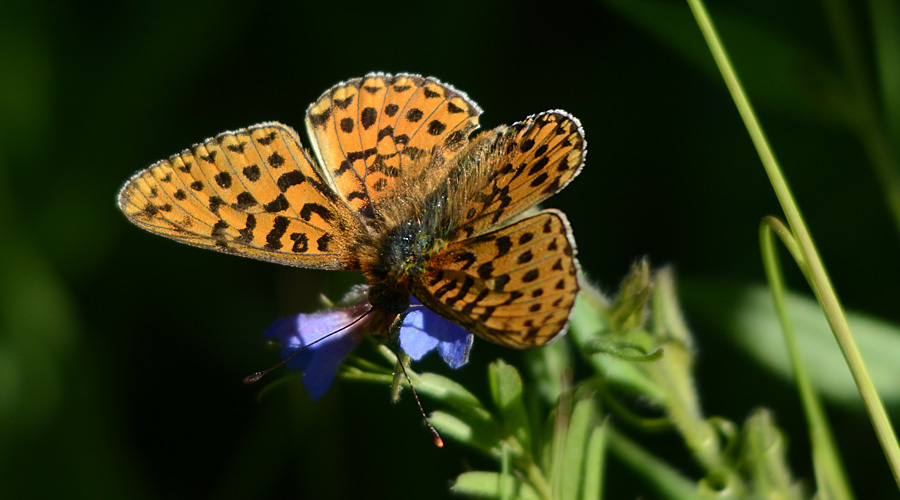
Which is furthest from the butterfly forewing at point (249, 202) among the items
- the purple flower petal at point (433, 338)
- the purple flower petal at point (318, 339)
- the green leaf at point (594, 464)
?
the green leaf at point (594, 464)

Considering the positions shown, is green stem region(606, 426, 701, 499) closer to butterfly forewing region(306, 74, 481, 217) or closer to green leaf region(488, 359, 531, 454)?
green leaf region(488, 359, 531, 454)

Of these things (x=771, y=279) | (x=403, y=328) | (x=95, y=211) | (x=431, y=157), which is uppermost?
(x=95, y=211)

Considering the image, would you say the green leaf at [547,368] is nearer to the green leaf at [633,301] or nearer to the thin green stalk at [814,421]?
the green leaf at [633,301]

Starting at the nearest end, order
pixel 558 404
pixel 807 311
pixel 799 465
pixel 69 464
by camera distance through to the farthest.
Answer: pixel 558 404 < pixel 807 311 < pixel 799 465 < pixel 69 464

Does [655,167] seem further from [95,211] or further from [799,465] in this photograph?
[95,211]

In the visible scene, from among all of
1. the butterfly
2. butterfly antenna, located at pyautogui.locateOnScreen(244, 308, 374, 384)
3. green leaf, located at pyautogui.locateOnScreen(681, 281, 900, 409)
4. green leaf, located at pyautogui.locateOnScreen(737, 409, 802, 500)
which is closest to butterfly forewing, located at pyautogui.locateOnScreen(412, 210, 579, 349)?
the butterfly

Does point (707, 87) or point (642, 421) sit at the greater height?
point (707, 87)

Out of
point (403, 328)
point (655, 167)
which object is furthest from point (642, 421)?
point (655, 167)
